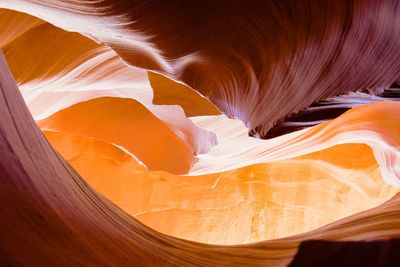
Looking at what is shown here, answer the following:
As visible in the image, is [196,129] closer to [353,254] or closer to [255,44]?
[255,44]

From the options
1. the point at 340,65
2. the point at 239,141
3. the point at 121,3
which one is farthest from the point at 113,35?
the point at 239,141

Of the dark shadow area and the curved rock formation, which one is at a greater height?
the curved rock formation

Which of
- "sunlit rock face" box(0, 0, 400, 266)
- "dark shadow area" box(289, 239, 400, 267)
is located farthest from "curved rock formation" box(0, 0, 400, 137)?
"dark shadow area" box(289, 239, 400, 267)

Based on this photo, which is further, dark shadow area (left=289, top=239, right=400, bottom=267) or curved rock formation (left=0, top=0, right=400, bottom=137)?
curved rock formation (left=0, top=0, right=400, bottom=137)

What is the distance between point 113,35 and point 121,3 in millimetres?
177

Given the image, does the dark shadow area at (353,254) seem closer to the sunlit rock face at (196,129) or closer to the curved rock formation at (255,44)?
the sunlit rock face at (196,129)

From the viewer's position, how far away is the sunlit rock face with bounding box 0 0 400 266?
650 mm

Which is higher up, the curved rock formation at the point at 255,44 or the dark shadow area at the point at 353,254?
the curved rock formation at the point at 255,44

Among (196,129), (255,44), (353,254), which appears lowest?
(353,254)

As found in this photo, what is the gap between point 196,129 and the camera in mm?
2580

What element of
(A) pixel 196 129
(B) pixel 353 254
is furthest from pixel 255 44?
(A) pixel 196 129

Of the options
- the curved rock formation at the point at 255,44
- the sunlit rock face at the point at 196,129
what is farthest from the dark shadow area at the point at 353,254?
the curved rock formation at the point at 255,44

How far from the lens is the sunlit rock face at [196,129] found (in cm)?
65

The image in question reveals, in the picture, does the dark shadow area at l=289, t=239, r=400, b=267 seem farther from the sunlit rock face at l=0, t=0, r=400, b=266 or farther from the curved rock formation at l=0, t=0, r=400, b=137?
the curved rock formation at l=0, t=0, r=400, b=137
